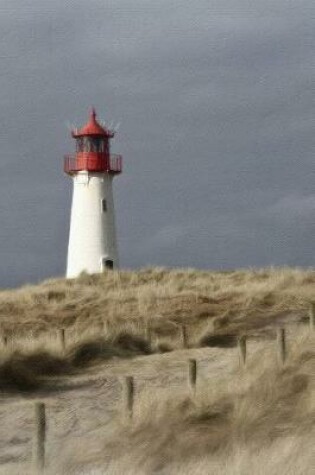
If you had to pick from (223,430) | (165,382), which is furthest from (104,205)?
(223,430)

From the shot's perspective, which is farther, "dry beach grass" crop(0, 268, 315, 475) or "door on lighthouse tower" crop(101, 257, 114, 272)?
"door on lighthouse tower" crop(101, 257, 114, 272)

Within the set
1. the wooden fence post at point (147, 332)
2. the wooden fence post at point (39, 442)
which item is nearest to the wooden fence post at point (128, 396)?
the wooden fence post at point (39, 442)

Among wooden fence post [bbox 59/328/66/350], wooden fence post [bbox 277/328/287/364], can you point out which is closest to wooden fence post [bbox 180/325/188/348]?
wooden fence post [bbox 59/328/66/350]

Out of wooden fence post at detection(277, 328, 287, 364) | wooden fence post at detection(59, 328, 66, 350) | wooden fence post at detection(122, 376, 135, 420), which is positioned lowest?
wooden fence post at detection(122, 376, 135, 420)

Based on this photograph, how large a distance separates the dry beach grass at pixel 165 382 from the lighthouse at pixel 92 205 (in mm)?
9160

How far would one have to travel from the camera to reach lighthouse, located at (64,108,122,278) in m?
35.6

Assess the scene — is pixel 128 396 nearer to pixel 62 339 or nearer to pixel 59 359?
pixel 59 359

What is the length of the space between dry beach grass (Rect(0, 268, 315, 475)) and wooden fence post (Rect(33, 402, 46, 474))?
13 cm

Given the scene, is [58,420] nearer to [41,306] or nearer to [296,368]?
[296,368]

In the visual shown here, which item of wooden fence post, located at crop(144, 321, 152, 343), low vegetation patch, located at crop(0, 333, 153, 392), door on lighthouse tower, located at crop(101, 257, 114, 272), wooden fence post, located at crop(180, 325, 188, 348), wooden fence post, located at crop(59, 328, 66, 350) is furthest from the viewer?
door on lighthouse tower, located at crop(101, 257, 114, 272)

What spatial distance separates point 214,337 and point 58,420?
830cm

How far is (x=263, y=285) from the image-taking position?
25953 millimetres

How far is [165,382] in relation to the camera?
13375 millimetres

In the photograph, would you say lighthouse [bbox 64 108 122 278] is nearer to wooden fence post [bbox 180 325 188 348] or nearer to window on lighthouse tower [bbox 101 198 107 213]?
window on lighthouse tower [bbox 101 198 107 213]
